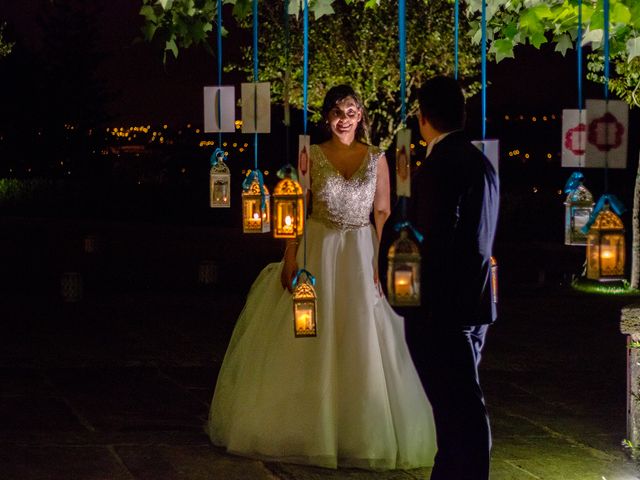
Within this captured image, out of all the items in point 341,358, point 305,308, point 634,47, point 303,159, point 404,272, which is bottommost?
point 341,358

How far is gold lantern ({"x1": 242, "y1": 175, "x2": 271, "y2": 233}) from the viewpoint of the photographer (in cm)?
559

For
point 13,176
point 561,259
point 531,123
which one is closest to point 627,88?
point 561,259

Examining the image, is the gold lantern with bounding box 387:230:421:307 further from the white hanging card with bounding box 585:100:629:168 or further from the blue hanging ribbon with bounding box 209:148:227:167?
the blue hanging ribbon with bounding box 209:148:227:167

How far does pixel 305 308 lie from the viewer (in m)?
5.73

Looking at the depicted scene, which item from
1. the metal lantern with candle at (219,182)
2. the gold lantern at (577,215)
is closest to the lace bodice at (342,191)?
the metal lantern with candle at (219,182)

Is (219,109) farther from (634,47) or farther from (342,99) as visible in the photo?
(634,47)

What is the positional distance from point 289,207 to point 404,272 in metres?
0.98

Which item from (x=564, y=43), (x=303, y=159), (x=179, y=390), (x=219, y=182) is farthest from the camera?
(x=179, y=390)

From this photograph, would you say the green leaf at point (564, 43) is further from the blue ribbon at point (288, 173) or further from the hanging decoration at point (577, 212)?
the blue ribbon at point (288, 173)

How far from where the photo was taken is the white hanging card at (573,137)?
518 centimetres

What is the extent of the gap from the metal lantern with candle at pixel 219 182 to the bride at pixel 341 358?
60cm

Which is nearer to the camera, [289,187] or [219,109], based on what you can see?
[289,187]

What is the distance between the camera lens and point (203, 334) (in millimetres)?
12773

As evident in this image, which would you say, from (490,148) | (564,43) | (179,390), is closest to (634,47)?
(564,43)
